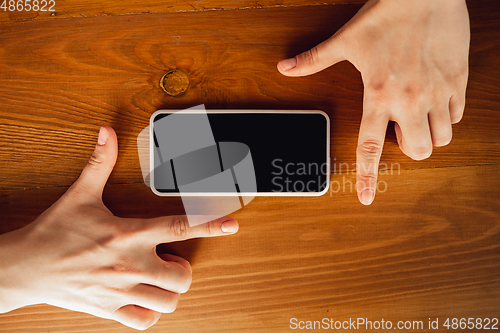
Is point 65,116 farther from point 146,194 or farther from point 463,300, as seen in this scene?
point 463,300

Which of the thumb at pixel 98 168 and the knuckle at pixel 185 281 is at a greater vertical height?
the thumb at pixel 98 168

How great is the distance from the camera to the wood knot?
68 centimetres

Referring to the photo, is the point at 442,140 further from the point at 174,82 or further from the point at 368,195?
the point at 174,82

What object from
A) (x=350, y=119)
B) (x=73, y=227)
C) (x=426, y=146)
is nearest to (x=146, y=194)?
(x=73, y=227)

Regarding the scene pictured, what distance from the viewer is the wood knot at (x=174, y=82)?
68cm

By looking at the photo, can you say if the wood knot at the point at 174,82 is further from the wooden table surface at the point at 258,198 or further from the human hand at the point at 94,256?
the human hand at the point at 94,256

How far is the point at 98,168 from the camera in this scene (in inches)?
25.8

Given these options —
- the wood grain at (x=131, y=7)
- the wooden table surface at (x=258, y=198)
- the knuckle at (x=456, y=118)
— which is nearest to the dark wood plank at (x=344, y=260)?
the wooden table surface at (x=258, y=198)

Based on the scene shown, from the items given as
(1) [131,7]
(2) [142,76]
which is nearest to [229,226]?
(2) [142,76]

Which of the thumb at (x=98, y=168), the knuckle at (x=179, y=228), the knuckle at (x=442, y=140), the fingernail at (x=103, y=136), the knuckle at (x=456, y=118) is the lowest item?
the knuckle at (x=179, y=228)

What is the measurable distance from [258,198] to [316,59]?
0.31m

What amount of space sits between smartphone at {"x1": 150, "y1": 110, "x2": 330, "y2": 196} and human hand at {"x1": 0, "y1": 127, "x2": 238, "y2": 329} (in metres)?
0.09

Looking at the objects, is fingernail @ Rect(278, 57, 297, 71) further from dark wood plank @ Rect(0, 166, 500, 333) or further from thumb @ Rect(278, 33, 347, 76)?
dark wood plank @ Rect(0, 166, 500, 333)

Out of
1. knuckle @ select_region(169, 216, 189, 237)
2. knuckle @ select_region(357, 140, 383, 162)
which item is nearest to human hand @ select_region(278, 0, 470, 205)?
knuckle @ select_region(357, 140, 383, 162)
